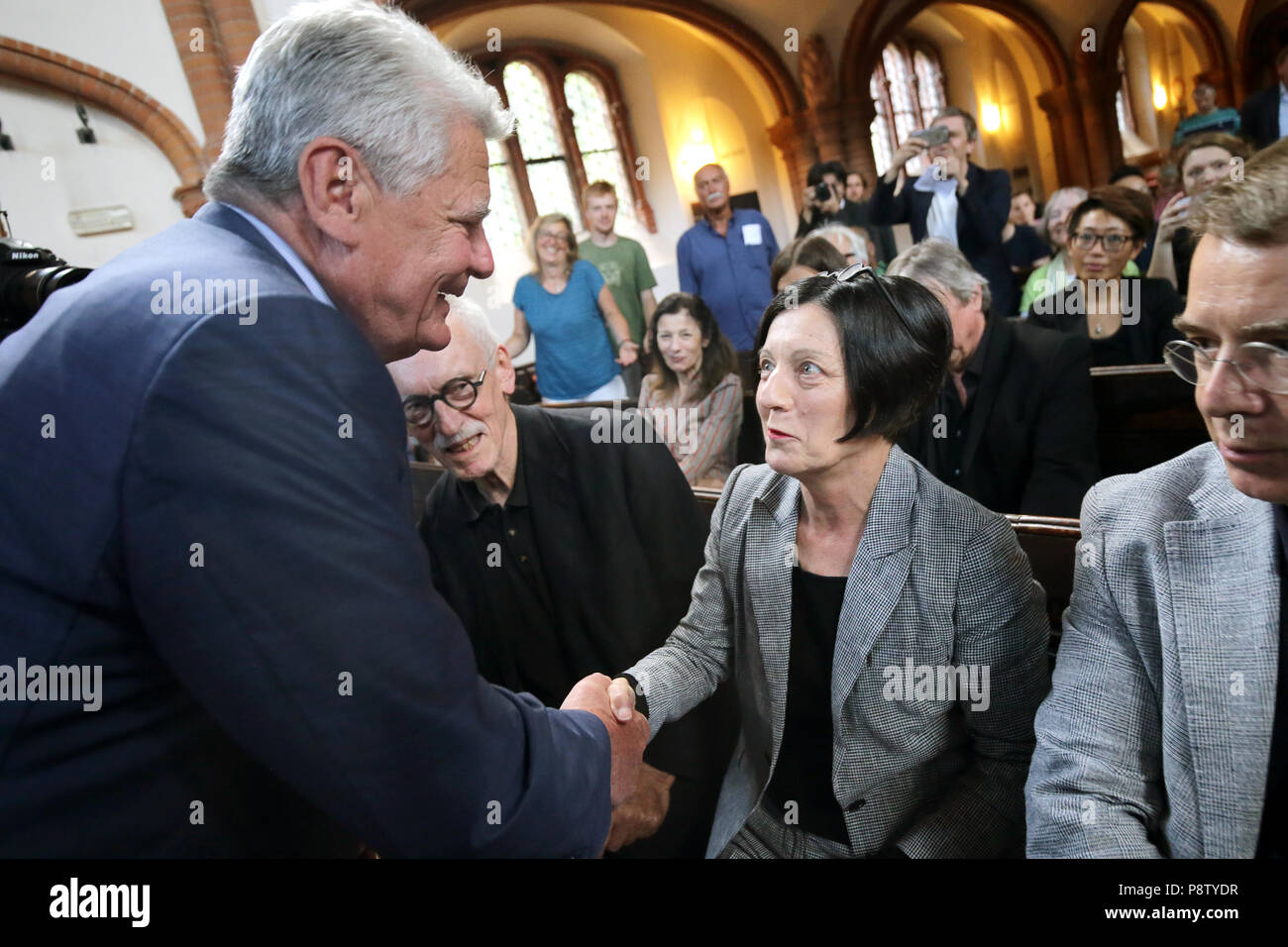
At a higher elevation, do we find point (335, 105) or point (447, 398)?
point (335, 105)

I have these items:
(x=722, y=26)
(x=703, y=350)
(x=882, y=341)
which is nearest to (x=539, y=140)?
(x=722, y=26)

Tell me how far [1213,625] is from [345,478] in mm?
969

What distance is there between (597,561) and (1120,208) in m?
2.41

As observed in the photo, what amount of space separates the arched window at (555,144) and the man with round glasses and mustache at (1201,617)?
8.15 meters

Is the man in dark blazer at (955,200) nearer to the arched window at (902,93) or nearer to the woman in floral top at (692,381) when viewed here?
the woman in floral top at (692,381)

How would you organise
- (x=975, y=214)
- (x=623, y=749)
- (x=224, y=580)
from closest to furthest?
(x=224, y=580) < (x=623, y=749) < (x=975, y=214)

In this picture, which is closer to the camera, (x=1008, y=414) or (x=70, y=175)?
(x=1008, y=414)

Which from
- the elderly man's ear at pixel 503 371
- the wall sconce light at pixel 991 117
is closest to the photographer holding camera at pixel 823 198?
the elderly man's ear at pixel 503 371

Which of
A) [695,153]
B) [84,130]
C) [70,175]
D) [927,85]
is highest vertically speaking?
[927,85]

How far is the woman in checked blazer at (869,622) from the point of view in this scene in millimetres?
1379

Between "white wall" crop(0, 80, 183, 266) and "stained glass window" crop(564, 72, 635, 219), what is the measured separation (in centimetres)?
560

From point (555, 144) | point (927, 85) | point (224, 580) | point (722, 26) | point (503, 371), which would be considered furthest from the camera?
point (927, 85)

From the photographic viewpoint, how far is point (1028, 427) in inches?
94.7

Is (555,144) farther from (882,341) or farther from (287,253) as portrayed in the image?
(287,253)
